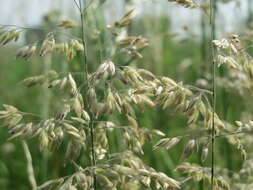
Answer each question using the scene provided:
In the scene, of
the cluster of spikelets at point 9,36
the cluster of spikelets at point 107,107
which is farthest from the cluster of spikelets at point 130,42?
the cluster of spikelets at point 9,36

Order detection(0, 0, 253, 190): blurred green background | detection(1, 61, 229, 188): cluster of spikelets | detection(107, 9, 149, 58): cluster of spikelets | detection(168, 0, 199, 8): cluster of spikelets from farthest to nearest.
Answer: detection(0, 0, 253, 190): blurred green background → detection(107, 9, 149, 58): cluster of spikelets → detection(168, 0, 199, 8): cluster of spikelets → detection(1, 61, 229, 188): cluster of spikelets

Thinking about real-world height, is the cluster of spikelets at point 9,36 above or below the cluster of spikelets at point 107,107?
above

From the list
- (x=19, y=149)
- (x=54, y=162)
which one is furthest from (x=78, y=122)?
(x=19, y=149)

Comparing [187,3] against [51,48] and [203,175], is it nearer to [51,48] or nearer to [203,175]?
[51,48]

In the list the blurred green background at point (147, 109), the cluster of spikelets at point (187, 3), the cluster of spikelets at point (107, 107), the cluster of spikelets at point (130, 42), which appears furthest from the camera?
the blurred green background at point (147, 109)

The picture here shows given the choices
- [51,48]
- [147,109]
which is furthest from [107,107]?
[147,109]

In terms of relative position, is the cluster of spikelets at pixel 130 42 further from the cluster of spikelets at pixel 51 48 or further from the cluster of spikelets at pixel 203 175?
the cluster of spikelets at pixel 203 175

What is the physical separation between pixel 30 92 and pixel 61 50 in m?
4.63

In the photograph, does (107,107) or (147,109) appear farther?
(147,109)

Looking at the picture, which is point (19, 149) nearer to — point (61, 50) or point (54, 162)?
point (54, 162)

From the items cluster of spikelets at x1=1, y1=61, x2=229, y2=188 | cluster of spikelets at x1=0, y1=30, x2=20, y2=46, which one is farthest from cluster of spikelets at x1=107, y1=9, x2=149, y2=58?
cluster of spikelets at x1=0, y1=30, x2=20, y2=46

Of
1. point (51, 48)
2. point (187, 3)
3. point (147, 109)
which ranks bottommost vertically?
point (147, 109)

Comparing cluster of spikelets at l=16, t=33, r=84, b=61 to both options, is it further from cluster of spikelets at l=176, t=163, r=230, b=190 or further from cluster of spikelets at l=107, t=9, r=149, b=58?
cluster of spikelets at l=176, t=163, r=230, b=190

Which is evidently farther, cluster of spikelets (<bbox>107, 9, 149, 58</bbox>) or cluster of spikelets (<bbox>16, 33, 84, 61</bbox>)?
cluster of spikelets (<bbox>107, 9, 149, 58</bbox>)
